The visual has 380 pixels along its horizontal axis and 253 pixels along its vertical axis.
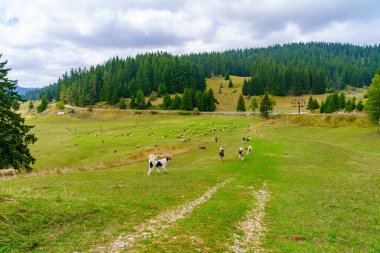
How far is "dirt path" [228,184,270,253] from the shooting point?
12.5 m

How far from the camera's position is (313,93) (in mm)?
191500

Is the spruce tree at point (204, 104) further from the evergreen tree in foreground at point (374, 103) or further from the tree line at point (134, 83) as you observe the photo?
the evergreen tree in foreground at point (374, 103)

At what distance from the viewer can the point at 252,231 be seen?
14914mm

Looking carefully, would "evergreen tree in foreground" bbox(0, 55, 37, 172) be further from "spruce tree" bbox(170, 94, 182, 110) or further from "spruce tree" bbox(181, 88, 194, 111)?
"spruce tree" bbox(170, 94, 182, 110)

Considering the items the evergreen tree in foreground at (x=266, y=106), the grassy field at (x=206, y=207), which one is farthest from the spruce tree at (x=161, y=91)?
the grassy field at (x=206, y=207)

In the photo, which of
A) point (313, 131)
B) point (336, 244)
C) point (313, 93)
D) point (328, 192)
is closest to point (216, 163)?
point (328, 192)

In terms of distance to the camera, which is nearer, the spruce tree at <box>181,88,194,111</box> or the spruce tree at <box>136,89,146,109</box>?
the spruce tree at <box>181,88,194,111</box>

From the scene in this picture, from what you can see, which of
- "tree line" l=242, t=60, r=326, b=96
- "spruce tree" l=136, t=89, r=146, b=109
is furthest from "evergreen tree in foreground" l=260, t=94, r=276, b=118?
"tree line" l=242, t=60, r=326, b=96

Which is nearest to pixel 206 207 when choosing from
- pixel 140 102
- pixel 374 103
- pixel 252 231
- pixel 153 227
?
pixel 252 231

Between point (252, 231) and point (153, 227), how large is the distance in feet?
17.4

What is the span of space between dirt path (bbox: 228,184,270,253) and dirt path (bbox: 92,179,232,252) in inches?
130

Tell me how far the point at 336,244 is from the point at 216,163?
2516 centimetres

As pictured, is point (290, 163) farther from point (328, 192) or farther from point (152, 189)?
point (152, 189)

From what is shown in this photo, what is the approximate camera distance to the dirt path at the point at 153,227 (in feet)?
36.0
